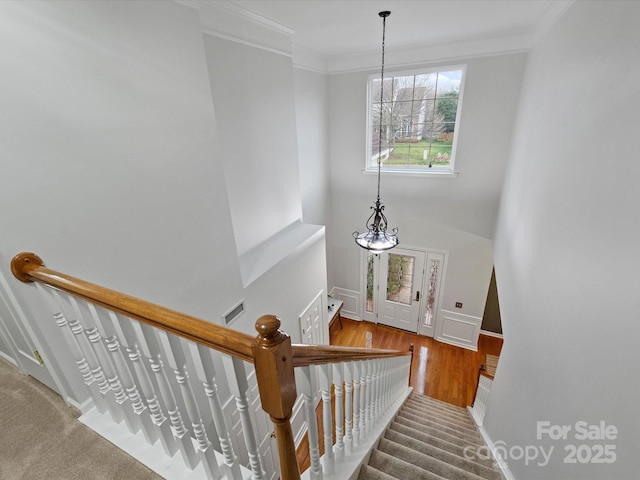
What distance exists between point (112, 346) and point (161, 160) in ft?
4.22

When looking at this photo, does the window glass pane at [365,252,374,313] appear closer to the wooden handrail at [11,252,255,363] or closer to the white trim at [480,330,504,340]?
the white trim at [480,330,504,340]

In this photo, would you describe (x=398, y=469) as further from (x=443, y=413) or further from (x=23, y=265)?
(x=443, y=413)

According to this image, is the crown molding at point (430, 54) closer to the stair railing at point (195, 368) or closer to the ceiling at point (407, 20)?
the ceiling at point (407, 20)

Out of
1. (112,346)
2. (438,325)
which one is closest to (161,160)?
(112,346)

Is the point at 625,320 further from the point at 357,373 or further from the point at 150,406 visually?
the point at 150,406

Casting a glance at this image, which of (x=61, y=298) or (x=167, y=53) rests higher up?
(x=167, y=53)

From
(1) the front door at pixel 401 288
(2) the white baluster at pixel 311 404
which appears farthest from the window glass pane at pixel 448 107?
(2) the white baluster at pixel 311 404

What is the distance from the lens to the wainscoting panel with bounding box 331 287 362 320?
6.59 m

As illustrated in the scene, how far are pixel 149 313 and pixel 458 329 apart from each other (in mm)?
6001

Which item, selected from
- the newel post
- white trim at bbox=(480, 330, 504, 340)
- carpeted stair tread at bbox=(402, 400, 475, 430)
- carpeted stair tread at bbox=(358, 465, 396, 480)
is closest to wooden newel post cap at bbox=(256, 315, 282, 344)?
the newel post

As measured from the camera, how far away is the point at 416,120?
16.6ft

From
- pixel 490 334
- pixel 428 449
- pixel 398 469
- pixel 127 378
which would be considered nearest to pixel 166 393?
pixel 127 378

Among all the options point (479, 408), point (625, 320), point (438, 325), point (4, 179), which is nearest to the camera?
point (625, 320)

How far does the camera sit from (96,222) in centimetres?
177
